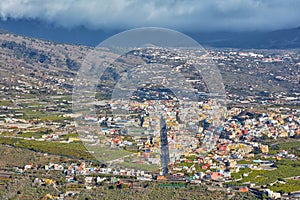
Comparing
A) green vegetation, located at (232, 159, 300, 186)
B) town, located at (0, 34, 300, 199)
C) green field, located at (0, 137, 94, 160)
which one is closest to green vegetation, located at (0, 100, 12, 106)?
town, located at (0, 34, 300, 199)

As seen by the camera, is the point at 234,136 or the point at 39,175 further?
the point at 234,136

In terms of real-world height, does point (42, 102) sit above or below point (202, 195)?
above

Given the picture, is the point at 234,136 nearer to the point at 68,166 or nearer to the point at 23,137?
the point at 68,166

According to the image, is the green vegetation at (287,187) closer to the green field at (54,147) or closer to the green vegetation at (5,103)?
the green field at (54,147)

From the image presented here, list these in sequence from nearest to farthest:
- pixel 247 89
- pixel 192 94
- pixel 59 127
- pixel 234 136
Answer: pixel 192 94, pixel 234 136, pixel 59 127, pixel 247 89

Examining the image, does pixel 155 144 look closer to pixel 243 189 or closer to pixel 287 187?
pixel 243 189

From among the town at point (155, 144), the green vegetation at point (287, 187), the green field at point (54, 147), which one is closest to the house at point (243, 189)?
the town at point (155, 144)

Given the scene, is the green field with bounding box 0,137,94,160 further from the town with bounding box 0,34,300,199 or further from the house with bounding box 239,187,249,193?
the house with bounding box 239,187,249,193

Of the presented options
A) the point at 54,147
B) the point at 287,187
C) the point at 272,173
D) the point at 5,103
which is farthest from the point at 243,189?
the point at 5,103

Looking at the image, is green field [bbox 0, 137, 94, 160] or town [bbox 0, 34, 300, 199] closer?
town [bbox 0, 34, 300, 199]

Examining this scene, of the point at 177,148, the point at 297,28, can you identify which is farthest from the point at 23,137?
the point at 297,28

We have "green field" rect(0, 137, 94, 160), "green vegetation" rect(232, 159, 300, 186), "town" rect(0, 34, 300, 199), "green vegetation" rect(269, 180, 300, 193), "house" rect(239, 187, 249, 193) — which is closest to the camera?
"town" rect(0, 34, 300, 199)
